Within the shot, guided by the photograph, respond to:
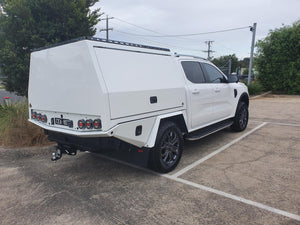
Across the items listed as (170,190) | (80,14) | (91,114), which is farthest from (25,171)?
(80,14)

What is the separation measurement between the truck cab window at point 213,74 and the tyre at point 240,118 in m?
1.24

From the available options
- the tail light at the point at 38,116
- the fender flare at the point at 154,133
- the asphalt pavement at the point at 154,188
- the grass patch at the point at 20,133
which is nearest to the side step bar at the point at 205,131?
the asphalt pavement at the point at 154,188

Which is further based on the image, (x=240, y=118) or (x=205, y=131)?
(x=240, y=118)

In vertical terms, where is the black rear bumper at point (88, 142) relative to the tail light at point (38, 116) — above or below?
below

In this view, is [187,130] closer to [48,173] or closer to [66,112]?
[66,112]

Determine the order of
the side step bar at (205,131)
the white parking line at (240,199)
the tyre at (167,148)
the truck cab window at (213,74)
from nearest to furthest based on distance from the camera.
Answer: the white parking line at (240,199)
the tyre at (167,148)
the side step bar at (205,131)
the truck cab window at (213,74)

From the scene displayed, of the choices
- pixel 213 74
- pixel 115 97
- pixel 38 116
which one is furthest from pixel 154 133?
pixel 213 74

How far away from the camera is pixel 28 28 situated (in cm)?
615

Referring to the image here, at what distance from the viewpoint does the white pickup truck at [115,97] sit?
2967mm

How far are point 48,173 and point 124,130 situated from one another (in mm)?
1905

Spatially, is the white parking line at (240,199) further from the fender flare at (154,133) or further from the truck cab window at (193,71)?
the truck cab window at (193,71)

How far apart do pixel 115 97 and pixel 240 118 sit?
15.8ft

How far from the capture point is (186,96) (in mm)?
4309

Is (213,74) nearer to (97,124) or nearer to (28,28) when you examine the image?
(97,124)
